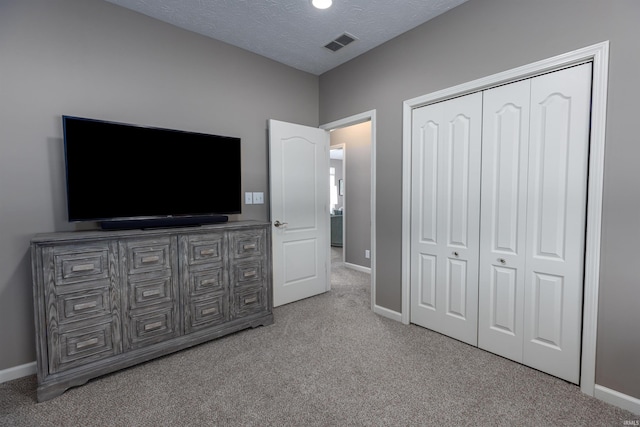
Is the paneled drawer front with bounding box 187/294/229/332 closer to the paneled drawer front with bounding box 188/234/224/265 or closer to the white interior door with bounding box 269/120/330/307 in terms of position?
the paneled drawer front with bounding box 188/234/224/265

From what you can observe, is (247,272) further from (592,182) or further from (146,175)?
(592,182)

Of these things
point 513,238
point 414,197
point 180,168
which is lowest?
point 513,238

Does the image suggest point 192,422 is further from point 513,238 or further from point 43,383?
point 513,238

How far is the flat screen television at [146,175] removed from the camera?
2.01 metres

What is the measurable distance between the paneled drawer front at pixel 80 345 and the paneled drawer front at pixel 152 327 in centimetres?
14

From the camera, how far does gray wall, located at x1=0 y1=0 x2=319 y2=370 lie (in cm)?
197

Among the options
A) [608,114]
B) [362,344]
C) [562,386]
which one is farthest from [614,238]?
[362,344]

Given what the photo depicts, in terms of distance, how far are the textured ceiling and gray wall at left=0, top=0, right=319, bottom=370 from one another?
0.63ft

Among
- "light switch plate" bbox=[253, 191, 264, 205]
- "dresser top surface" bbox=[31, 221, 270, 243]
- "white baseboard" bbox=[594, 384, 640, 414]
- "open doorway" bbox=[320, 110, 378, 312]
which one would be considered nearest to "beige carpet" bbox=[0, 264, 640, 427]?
"white baseboard" bbox=[594, 384, 640, 414]

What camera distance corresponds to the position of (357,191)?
200 inches

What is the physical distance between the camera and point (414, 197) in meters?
2.75

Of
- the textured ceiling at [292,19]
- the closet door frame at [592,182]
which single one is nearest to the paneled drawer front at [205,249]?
the textured ceiling at [292,19]

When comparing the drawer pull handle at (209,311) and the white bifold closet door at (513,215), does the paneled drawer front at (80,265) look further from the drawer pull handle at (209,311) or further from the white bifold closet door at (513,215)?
the white bifold closet door at (513,215)

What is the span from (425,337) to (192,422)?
1.92 m
